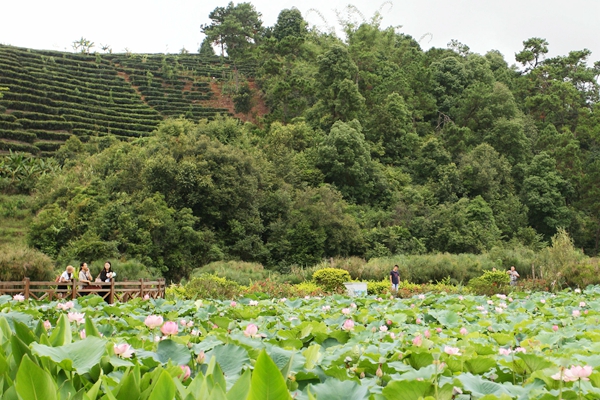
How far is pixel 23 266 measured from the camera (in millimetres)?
15242

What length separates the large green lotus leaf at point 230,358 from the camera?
89.2 inches

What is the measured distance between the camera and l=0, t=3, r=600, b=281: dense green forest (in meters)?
22.0

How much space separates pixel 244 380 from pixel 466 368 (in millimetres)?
1425

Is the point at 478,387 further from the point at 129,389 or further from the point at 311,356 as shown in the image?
the point at 129,389

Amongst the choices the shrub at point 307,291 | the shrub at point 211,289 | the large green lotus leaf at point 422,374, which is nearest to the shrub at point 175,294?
the shrub at point 211,289

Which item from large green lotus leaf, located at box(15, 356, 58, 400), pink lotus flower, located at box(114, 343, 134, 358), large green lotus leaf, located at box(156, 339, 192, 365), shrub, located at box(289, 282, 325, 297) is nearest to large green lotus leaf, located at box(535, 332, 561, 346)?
large green lotus leaf, located at box(156, 339, 192, 365)

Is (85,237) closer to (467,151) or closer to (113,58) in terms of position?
(467,151)

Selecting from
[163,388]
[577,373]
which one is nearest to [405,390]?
[577,373]

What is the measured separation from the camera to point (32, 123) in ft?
117

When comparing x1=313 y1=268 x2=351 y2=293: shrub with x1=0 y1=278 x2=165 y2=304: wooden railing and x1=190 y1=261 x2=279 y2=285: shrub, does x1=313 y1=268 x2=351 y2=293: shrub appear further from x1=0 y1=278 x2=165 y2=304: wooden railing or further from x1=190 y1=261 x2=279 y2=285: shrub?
x1=0 y1=278 x2=165 y2=304: wooden railing

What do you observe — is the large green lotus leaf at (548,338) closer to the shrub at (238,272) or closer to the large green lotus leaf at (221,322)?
the large green lotus leaf at (221,322)

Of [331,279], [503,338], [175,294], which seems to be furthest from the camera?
[331,279]

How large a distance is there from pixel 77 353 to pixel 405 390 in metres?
1.14

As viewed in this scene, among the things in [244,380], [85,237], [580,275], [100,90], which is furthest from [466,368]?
[100,90]
